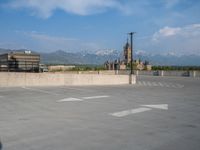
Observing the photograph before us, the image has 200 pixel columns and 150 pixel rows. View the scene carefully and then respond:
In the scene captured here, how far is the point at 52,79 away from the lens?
26.7m

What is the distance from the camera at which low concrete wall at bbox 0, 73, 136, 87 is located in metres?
24.1

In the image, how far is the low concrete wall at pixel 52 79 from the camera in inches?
948

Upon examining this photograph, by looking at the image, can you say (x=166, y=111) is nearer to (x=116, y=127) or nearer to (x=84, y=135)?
(x=116, y=127)

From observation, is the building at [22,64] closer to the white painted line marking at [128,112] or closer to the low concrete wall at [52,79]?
the low concrete wall at [52,79]

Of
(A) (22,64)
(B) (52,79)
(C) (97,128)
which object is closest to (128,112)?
(C) (97,128)

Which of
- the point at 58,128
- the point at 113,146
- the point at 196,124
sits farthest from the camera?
the point at 196,124

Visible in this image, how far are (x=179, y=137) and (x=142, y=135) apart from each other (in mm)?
917

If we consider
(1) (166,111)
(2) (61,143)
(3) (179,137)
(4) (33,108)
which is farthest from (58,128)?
(1) (166,111)

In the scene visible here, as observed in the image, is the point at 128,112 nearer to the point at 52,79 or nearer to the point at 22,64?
the point at 52,79

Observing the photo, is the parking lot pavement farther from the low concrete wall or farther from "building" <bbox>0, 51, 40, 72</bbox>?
"building" <bbox>0, 51, 40, 72</bbox>

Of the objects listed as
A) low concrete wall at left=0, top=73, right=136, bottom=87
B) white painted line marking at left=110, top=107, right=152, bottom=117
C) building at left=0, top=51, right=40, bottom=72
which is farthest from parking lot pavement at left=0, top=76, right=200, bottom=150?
building at left=0, top=51, right=40, bottom=72

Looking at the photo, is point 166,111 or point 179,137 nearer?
point 179,137

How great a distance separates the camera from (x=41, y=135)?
7.45 metres

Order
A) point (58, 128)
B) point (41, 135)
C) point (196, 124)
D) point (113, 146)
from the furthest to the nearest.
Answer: point (196, 124) → point (58, 128) → point (41, 135) → point (113, 146)
